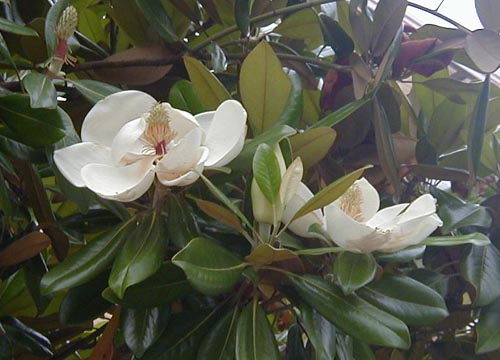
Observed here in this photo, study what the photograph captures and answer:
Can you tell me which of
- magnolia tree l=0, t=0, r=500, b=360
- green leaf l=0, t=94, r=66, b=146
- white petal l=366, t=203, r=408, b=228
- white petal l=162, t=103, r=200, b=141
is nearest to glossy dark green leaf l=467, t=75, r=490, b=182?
magnolia tree l=0, t=0, r=500, b=360

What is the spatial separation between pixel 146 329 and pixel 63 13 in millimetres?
338

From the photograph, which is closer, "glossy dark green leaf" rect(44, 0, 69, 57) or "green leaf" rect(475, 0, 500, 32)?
"glossy dark green leaf" rect(44, 0, 69, 57)

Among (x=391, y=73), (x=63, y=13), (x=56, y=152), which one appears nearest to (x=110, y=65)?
(x=63, y=13)

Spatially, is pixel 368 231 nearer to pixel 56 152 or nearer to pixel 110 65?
pixel 56 152

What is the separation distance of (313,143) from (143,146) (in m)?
0.18

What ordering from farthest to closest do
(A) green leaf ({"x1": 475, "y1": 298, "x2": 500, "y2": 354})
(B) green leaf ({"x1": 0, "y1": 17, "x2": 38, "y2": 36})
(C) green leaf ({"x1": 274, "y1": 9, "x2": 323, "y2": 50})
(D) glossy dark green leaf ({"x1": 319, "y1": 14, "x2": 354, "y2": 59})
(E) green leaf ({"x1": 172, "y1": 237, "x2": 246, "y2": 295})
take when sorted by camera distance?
1. (C) green leaf ({"x1": 274, "y1": 9, "x2": 323, "y2": 50})
2. (D) glossy dark green leaf ({"x1": 319, "y1": 14, "x2": 354, "y2": 59})
3. (A) green leaf ({"x1": 475, "y1": 298, "x2": 500, "y2": 354})
4. (B) green leaf ({"x1": 0, "y1": 17, "x2": 38, "y2": 36})
5. (E) green leaf ({"x1": 172, "y1": 237, "x2": 246, "y2": 295})

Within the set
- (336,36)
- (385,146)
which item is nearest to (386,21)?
(336,36)

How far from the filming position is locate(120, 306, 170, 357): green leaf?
0.68 metres

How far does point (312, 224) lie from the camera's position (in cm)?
66

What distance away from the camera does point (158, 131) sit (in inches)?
25.7

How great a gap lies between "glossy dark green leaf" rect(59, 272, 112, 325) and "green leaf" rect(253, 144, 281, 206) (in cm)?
22

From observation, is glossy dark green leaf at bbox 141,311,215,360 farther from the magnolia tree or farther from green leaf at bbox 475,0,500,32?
green leaf at bbox 475,0,500,32

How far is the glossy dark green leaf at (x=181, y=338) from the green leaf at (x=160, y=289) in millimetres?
55

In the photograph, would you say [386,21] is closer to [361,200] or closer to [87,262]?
[361,200]
